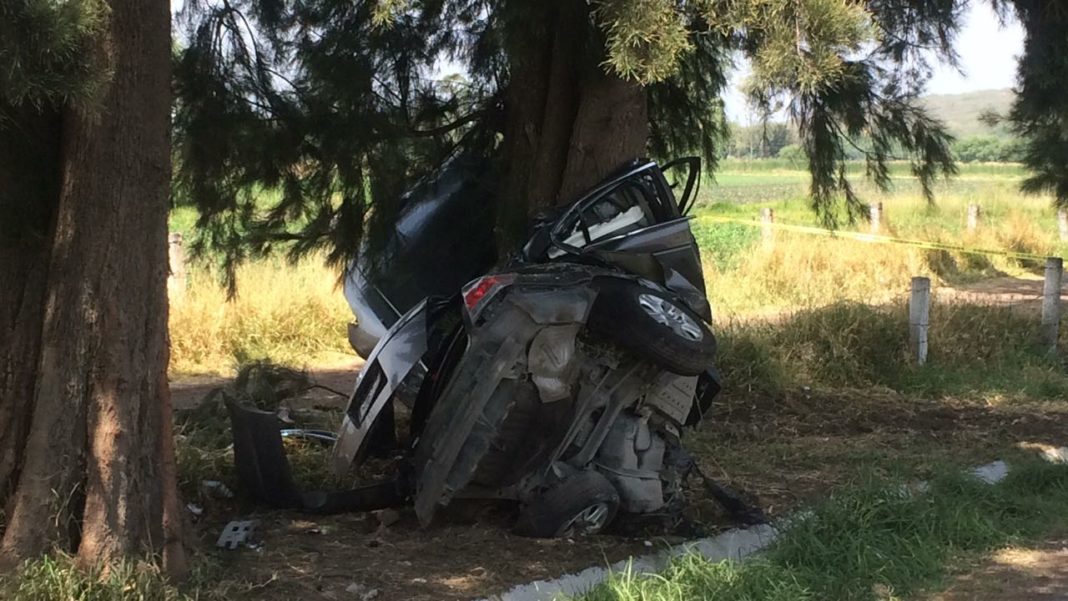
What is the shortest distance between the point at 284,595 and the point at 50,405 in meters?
1.13

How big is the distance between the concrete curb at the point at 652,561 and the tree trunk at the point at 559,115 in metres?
2.15

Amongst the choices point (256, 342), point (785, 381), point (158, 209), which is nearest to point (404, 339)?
point (158, 209)

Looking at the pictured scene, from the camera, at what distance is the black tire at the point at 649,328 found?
472 cm

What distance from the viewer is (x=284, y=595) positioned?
4.09 m

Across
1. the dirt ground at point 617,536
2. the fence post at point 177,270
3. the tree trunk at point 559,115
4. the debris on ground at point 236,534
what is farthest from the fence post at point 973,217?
the debris on ground at point 236,534

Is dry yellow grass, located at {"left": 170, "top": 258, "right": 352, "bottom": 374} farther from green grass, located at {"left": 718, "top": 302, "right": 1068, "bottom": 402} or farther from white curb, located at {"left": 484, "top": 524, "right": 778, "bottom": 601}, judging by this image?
white curb, located at {"left": 484, "top": 524, "right": 778, "bottom": 601}

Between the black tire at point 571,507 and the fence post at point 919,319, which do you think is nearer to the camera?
the black tire at point 571,507

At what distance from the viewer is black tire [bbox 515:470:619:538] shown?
15.6ft

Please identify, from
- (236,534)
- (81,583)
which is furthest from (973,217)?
(81,583)

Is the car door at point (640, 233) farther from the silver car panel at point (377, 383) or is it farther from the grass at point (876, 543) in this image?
the grass at point (876, 543)

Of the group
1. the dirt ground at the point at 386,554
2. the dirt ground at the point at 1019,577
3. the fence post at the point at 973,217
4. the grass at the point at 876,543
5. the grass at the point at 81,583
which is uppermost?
the grass at the point at 81,583

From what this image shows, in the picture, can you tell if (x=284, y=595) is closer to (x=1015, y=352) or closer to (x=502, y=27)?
(x=502, y=27)

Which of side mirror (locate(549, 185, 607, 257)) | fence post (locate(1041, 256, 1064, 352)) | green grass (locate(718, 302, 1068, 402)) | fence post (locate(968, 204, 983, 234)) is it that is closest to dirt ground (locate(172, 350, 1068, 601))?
green grass (locate(718, 302, 1068, 402))

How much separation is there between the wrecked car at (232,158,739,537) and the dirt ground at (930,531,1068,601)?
138 cm
